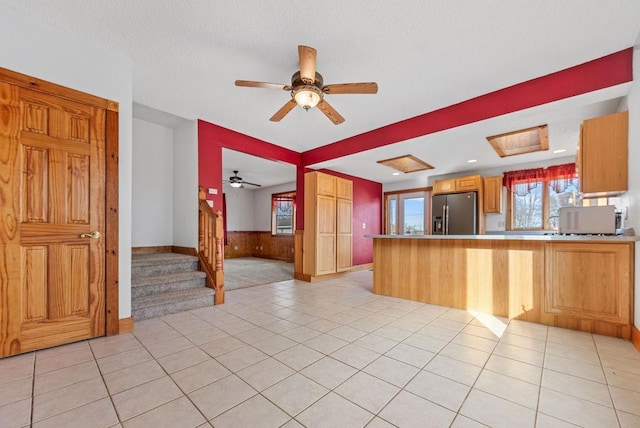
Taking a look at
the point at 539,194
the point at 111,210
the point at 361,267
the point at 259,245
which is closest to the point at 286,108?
the point at 111,210

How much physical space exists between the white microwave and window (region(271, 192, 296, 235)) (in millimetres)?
7200

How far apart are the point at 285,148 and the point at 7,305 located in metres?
4.22

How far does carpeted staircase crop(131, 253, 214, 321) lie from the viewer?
121 inches

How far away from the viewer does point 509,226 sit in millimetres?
5777

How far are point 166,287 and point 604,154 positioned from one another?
16.9 feet

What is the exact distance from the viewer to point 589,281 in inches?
105

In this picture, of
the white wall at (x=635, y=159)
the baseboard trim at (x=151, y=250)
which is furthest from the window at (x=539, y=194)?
the baseboard trim at (x=151, y=250)

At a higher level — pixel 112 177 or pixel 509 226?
pixel 112 177

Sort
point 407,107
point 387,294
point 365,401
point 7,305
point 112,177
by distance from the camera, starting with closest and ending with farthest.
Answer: point 365,401, point 7,305, point 112,177, point 407,107, point 387,294

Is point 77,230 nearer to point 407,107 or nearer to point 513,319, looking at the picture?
point 407,107

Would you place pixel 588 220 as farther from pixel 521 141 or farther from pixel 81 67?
pixel 81 67

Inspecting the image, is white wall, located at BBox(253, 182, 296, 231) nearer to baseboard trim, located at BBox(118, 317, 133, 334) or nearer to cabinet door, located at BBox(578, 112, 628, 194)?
baseboard trim, located at BBox(118, 317, 133, 334)

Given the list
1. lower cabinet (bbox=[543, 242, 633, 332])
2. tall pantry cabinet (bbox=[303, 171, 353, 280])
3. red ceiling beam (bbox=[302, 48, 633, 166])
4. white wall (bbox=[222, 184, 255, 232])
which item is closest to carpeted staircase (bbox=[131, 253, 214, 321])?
tall pantry cabinet (bbox=[303, 171, 353, 280])

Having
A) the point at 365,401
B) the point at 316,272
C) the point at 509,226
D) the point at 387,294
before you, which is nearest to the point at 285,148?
the point at 316,272
